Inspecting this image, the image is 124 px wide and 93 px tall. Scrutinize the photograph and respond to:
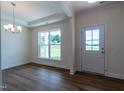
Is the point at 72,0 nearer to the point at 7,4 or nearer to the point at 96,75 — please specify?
the point at 7,4

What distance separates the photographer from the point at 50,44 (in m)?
5.39

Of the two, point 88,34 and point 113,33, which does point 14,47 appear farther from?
point 113,33

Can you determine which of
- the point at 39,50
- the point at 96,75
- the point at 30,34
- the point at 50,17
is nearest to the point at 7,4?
the point at 50,17

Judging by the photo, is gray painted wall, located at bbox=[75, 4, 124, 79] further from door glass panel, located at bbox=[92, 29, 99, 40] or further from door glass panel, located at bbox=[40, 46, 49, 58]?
door glass panel, located at bbox=[40, 46, 49, 58]

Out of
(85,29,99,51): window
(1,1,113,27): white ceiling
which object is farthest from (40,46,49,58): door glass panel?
(85,29,99,51): window

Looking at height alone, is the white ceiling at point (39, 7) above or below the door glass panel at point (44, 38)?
above

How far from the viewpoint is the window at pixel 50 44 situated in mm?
5055

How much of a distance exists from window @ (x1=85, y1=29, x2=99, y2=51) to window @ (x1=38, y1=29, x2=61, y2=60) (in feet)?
5.28

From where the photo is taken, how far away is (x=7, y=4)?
3.72 meters

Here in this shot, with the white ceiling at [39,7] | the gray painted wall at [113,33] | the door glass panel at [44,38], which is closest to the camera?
the gray painted wall at [113,33]

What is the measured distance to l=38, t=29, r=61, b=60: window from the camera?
5.05 metres

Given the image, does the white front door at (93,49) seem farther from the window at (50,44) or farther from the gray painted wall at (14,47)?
the gray painted wall at (14,47)

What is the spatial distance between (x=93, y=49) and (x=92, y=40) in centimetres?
38

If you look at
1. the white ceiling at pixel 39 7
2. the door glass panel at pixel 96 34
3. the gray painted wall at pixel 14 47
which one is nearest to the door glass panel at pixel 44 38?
the gray painted wall at pixel 14 47
